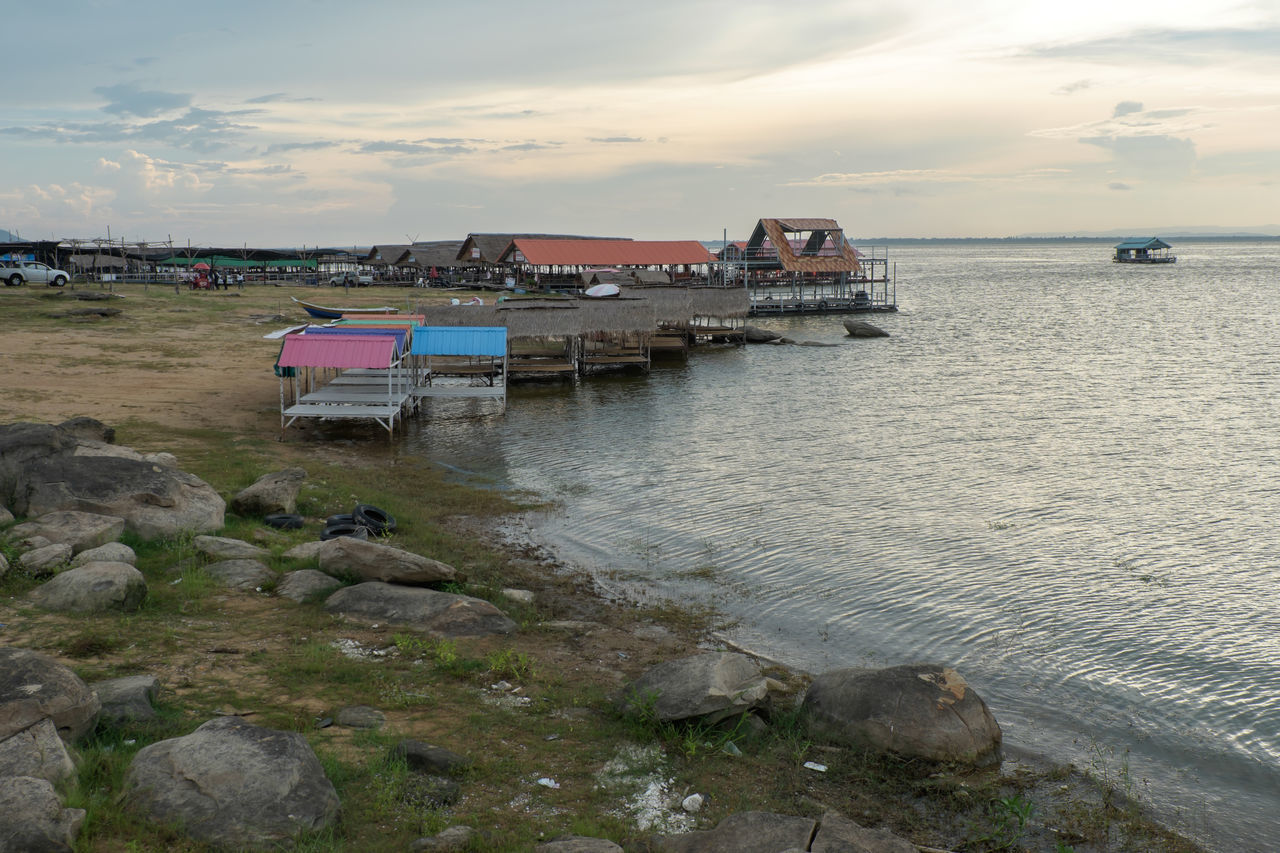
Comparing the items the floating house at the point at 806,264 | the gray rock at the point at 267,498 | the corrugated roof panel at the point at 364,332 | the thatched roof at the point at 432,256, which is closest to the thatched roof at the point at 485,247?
the thatched roof at the point at 432,256

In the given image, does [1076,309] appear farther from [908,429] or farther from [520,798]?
[520,798]

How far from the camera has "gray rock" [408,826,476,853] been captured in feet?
20.0

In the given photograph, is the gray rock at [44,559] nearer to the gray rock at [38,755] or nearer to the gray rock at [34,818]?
the gray rock at [38,755]

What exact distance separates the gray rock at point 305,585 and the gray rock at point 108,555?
1.70m

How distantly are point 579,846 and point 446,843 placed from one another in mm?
892

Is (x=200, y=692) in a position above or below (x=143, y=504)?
below

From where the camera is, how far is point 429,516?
53.6ft

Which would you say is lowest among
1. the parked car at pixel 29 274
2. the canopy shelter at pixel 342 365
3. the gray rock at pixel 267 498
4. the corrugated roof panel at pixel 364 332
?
the gray rock at pixel 267 498

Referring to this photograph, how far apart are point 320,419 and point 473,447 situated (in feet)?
16.6

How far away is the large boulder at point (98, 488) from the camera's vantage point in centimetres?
1204

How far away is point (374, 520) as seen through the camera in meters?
14.3


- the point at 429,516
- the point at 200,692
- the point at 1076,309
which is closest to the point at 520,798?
the point at 200,692

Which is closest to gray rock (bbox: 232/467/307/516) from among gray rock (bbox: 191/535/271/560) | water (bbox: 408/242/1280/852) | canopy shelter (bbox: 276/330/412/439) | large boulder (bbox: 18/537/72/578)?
gray rock (bbox: 191/535/271/560)

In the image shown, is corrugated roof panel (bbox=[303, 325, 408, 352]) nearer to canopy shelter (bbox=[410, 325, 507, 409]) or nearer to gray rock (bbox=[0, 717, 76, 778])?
canopy shelter (bbox=[410, 325, 507, 409])
